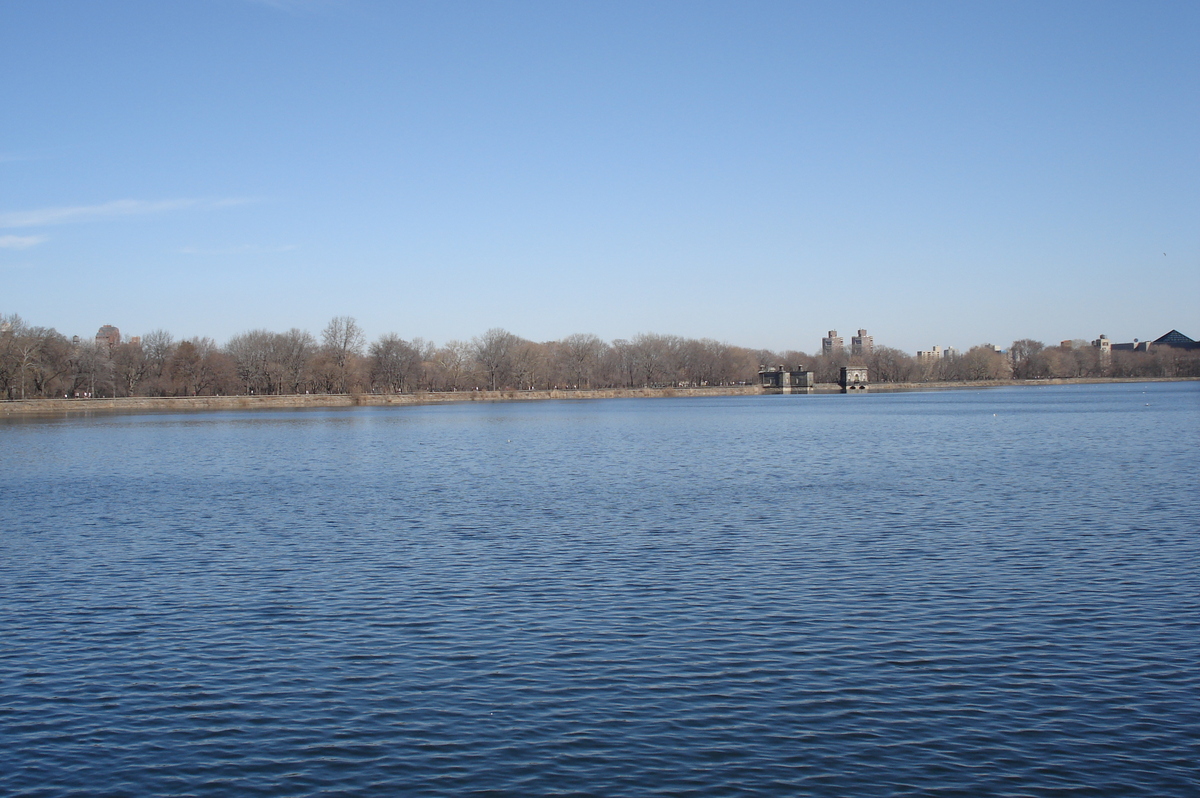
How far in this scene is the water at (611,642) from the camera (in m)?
8.27

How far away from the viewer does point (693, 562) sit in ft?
55.0

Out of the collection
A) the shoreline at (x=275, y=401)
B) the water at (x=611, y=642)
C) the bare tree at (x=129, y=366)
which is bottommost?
the water at (x=611, y=642)

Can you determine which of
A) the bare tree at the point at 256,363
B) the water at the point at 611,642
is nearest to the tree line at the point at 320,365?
the bare tree at the point at 256,363

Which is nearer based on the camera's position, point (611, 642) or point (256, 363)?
point (611, 642)

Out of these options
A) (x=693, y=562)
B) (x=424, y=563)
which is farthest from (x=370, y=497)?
(x=693, y=562)

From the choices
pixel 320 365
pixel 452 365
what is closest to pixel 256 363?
pixel 320 365

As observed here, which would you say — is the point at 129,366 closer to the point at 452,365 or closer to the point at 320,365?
the point at 320,365

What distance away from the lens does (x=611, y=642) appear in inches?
468

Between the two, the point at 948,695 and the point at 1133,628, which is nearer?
the point at 948,695

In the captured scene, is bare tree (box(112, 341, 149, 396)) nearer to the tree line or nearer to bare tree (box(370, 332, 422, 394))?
the tree line

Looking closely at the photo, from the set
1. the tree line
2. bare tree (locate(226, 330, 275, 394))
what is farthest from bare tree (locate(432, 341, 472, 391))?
bare tree (locate(226, 330, 275, 394))

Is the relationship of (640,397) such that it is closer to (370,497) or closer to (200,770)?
(370,497)

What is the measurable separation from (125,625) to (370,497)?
1421cm

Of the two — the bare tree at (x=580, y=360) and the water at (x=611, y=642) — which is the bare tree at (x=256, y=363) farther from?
the water at (x=611, y=642)
